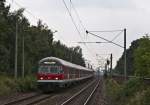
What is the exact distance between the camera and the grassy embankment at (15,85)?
121ft

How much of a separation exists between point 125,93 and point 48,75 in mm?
12270

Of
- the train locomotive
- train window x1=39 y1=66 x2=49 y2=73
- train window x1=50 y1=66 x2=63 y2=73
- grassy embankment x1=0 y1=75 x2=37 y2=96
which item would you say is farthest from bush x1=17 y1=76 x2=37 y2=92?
train window x1=50 y1=66 x2=63 y2=73

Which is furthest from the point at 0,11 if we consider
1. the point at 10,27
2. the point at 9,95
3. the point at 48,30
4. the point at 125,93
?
the point at 48,30

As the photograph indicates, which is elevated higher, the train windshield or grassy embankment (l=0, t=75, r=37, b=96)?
the train windshield

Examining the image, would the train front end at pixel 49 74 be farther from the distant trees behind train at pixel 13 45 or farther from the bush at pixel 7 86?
the distant trees behind train at pixel 13 45

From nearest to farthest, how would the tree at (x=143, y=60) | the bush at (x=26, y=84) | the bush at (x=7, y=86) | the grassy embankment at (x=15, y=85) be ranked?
1. the bush at (x=7, y=86)
2. the grassy embankment at (x=15, y=85)
3. the tree at (x=143, y=60)
4. the bush at (x=26, y=84)

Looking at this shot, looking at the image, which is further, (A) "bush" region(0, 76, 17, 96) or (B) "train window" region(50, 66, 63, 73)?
(B) "train window" region(50, 66, 63, 73)

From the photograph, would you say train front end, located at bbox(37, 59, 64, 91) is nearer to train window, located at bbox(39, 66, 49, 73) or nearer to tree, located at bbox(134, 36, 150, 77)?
train window, located at bbox(39, 66, 49, 73)

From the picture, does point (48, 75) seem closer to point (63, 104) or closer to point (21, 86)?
point (21, 86)

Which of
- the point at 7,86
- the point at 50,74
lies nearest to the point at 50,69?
the point at 50,74

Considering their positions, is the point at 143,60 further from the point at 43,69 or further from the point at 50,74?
the point at 43,69

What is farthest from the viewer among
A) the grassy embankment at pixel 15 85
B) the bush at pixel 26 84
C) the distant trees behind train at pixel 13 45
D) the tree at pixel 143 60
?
the distant trees behind train at pixel 13 45

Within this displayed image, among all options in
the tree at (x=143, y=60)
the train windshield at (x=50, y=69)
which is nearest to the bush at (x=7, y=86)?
the train windshield at (x=50, y=69)

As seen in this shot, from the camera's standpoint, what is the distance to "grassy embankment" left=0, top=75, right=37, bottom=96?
36981 millimetres
